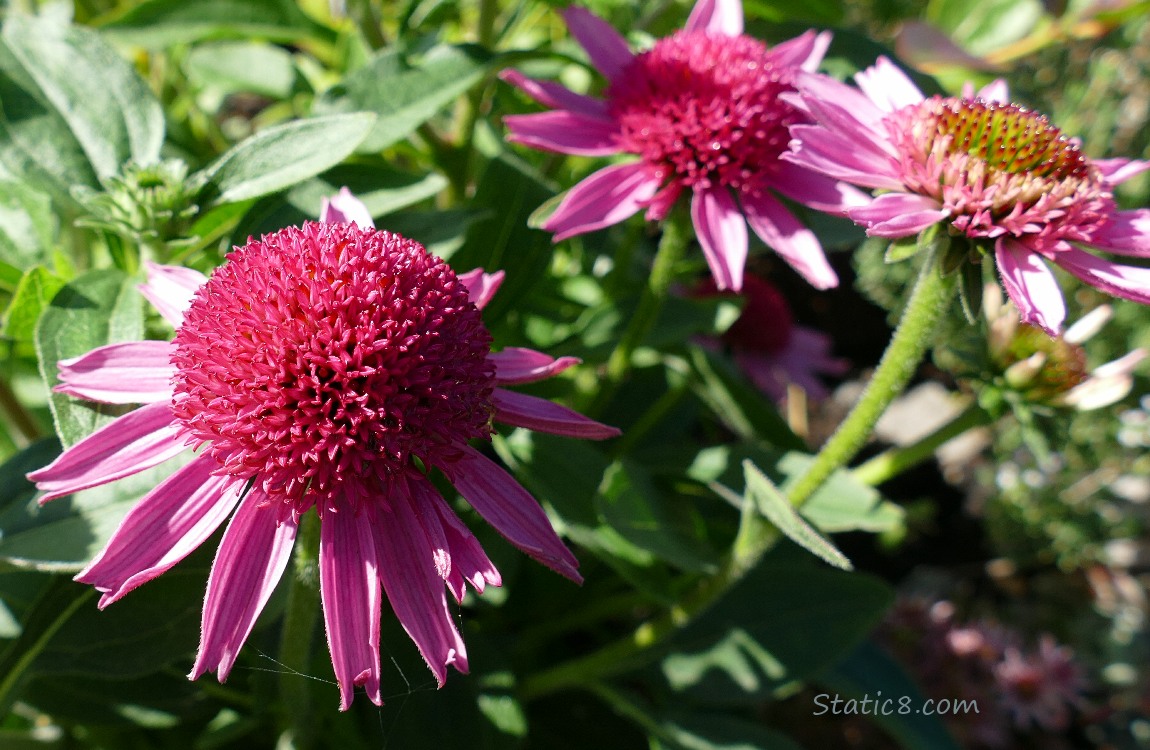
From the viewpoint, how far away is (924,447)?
1.23 meters

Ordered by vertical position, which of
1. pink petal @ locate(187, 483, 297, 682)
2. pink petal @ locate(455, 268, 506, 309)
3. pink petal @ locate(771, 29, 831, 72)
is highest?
pink petal @ locate(771, 29, 831, 72)

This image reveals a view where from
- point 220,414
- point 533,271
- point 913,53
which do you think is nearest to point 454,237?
point 533,271

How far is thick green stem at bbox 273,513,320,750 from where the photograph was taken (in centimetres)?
85

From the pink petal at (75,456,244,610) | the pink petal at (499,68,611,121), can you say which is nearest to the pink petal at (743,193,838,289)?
the pink petal at (499,68,611,121)

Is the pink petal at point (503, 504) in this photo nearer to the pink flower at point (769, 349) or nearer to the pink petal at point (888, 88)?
the pink petal at point (888, 88)

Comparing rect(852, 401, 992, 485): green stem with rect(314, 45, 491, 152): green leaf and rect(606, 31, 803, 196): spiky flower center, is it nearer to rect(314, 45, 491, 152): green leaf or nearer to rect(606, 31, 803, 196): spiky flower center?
rect(606, 31, 803, 196): spiky flower center

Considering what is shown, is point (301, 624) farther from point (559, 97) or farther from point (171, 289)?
point (559, 97)

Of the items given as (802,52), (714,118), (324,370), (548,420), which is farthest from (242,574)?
(802,52)

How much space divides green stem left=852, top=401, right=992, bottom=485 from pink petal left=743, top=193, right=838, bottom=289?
0.26 meters

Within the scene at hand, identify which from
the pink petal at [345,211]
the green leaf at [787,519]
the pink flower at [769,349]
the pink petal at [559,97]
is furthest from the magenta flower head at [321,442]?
the pink flower at [769,349]

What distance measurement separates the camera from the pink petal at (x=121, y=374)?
84 cm

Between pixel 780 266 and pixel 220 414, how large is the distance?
2291mm

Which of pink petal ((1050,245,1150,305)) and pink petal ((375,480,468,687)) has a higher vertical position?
pink petal ((1050,245,1150,305))

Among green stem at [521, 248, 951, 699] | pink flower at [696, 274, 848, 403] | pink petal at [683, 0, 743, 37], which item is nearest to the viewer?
green stem at [521, 248, 951, 699]
